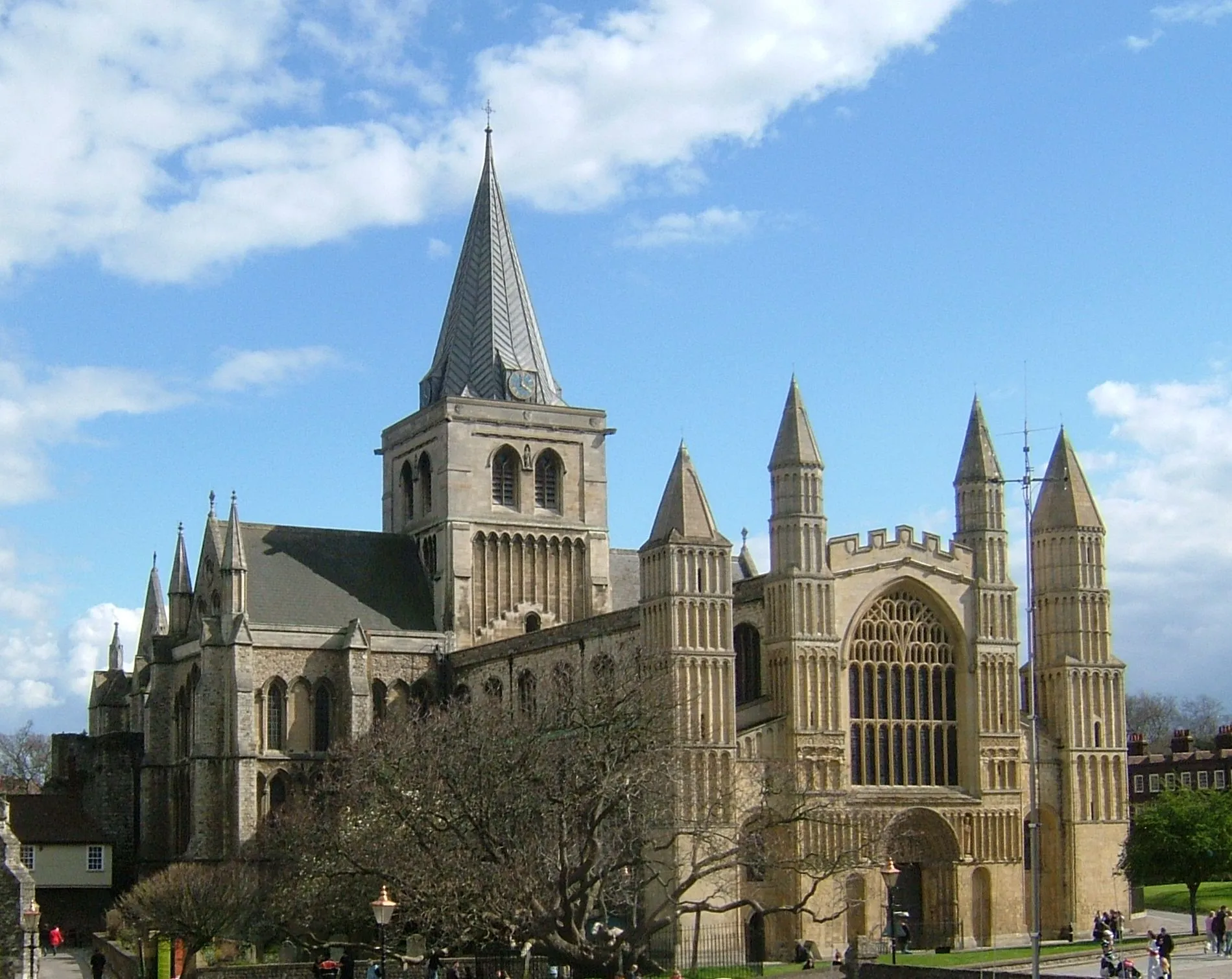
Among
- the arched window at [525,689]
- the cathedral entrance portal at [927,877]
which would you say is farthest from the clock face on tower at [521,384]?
the cathedral entrance portal at [927,877]

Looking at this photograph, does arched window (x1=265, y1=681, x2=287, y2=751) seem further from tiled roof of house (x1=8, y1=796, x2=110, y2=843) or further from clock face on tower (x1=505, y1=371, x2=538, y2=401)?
clock face on tower (x1=505, y1=371, x2=538, y2=401)

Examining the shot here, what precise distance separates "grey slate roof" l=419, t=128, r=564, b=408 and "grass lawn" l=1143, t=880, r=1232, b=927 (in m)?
30.4

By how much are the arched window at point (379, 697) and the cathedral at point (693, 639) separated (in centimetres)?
9

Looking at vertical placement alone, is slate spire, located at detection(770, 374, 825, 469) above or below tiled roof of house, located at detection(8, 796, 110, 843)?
above

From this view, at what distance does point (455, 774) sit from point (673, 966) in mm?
11310

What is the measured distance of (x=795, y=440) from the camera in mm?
61906

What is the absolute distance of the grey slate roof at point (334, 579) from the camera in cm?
7325

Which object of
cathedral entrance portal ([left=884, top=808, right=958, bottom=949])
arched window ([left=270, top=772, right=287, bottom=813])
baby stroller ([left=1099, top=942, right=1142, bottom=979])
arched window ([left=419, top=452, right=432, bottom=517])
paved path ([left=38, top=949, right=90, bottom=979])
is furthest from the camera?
arched window ([left=419, top=452, right=432, bottom=517])

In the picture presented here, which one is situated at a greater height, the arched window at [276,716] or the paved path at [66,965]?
the arched window at [276,716]

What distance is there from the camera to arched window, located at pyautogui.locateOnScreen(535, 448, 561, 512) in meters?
78.7

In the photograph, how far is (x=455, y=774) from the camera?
47.7 m

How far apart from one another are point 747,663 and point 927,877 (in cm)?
887

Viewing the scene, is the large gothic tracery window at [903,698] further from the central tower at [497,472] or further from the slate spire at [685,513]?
the central tower at [497,472]

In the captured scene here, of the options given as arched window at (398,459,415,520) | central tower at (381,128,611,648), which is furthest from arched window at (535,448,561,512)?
arched window at (398,459,415,520)
